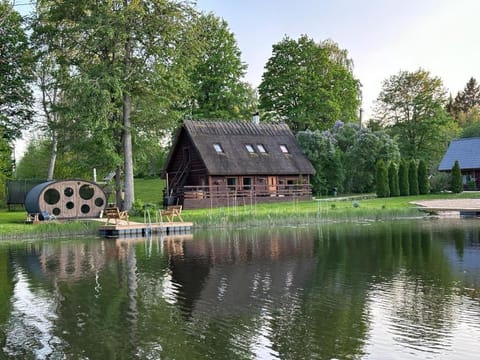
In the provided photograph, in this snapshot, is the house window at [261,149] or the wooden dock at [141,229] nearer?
the wooden dock at [141,229]

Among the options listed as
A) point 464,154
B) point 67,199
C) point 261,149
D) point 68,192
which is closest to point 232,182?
point 261,149

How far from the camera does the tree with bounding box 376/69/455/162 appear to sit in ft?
171

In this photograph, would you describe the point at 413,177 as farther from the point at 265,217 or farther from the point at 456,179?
the point at 265,217

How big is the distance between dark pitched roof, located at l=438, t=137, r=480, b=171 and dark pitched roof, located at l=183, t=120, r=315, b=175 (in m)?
14.0

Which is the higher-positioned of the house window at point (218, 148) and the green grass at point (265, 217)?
the house window at point (218, 148)

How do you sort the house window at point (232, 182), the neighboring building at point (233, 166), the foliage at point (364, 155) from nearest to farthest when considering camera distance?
the neighboring building at point (233, 166) < the house window at point (232, 182) < the foliage at point (364, 155)

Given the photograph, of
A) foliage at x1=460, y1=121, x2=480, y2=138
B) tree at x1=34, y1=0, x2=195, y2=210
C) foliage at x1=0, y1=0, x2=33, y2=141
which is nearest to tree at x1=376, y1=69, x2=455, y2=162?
foliage at x1=460, y1=121, x2=480, y2=138

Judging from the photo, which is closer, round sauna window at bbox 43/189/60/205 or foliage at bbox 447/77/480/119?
round sauna window at bbox 43/189/60/205

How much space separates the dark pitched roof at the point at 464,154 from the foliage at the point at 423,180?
5797 mm

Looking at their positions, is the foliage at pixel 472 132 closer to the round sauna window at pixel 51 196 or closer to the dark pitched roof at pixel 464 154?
the dark pitched roof at pixel 464 154

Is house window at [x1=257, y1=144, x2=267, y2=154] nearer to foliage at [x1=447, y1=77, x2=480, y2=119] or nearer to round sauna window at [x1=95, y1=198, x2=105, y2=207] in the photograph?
round sauna window at [x1=95, y1=198, x2=105, y2=207]

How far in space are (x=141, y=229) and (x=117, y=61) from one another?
9.71m

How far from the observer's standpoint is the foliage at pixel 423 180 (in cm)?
4203

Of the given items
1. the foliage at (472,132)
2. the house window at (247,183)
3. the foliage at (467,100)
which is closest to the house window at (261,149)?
the house window at (247,183)
